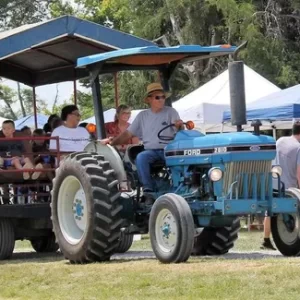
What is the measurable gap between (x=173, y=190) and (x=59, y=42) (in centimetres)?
338

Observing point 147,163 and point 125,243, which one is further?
point 125,243

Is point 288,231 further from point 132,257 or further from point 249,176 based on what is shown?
point 132,257

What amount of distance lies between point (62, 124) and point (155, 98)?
2678 mm

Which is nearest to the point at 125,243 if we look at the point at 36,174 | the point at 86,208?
the point at 36,174

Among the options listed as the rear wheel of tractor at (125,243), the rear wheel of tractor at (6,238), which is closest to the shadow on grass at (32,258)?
the rear wheel of tractor at (6,238)

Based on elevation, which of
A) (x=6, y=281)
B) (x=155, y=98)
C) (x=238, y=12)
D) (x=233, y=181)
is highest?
(x=238, y=12)

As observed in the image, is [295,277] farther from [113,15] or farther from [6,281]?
[113,15]

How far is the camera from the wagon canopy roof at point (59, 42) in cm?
1474

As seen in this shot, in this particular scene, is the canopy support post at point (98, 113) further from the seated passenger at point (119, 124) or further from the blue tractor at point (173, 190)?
the seated passenger at point (119, 124)

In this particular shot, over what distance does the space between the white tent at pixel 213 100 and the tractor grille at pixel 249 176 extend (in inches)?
408

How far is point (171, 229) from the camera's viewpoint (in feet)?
39.9

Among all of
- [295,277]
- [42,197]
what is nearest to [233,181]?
[295,277]

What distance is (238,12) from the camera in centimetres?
3616

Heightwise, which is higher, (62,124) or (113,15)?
(113,15)
